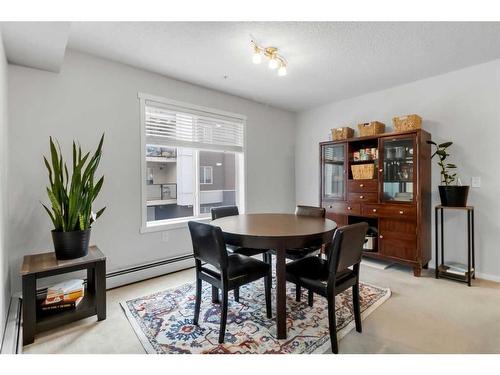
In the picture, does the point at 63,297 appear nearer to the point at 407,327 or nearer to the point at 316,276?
the point at 316,276

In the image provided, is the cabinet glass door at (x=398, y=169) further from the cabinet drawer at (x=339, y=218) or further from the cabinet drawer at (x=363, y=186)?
the cabinet drawer at (x=339, y=218)

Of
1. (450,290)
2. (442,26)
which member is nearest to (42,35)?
(442,26)

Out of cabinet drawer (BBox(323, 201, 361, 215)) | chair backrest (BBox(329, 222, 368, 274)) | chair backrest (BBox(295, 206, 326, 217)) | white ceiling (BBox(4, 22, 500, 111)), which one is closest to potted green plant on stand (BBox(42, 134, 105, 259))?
white ceiling (BBox(4, 22, 500, 111))

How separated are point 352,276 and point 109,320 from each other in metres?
1.89

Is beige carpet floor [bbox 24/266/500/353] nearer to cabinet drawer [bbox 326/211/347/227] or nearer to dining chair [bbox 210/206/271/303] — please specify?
dining chair [bbox 210/206/271/303]

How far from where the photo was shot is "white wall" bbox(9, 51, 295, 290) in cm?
223

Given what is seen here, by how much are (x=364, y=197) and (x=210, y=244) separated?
2410 millimetres

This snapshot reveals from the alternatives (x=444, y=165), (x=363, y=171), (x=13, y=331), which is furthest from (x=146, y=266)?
(x=444, y=165)

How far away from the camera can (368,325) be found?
1957 millimetres


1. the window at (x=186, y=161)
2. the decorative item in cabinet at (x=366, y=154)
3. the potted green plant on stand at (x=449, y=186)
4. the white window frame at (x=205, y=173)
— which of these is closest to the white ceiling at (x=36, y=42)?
the window at (x=186, y=161)

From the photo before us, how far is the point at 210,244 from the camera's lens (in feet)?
5.79

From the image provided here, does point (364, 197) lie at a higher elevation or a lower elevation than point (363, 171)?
lower

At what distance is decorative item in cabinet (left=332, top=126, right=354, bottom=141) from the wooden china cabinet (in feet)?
0.35

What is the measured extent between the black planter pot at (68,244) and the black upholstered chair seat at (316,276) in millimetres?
1635
